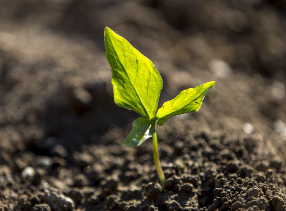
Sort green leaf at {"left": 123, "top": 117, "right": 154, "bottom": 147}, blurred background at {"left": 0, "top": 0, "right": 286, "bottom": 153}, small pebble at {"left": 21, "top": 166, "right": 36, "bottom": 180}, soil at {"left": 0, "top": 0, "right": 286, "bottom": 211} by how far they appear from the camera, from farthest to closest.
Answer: blurred background at {"left": 0, "top": 0, "right": 286, "bottom": 153}, small pebble at {"left": 21, "top": 166, "right": 36, "bottom": 180}, soil at {"left": 0, "top": 0, "right": 286, "bottom": 211}, green leaf at {"left": 123, "top": 117, "right": 154, "bottom": 147}

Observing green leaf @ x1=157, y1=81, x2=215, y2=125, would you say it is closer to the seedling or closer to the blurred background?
the seedling

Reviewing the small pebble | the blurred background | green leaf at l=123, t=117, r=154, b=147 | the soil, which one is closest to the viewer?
green leaf at l=123, t=117, r=154, b=147

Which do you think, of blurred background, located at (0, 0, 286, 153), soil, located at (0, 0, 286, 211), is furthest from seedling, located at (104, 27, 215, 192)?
blurred background, located at (0, 0, 286, 153)

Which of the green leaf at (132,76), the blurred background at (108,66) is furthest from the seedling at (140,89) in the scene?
the blurred background at (108,66)

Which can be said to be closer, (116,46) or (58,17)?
(116,46)

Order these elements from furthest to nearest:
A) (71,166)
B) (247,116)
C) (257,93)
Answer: (257,93) → (247,116) → (71,166)

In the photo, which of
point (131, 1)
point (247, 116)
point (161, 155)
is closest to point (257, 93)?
point (247, 116)

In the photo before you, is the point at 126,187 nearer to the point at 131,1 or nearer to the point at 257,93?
the point at 257,93

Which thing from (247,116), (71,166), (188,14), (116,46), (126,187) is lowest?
(71,166)
